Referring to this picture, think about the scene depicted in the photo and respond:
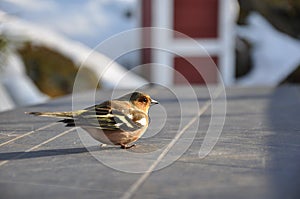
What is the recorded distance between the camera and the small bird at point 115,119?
1.71 metres

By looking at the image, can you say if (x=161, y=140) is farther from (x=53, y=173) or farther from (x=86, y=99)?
(x=86, y=99)

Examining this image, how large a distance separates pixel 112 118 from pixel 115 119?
11 millimetres

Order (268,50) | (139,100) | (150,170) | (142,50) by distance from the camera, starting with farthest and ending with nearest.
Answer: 1. (268,50)
2. (142,50)
3. (139,100)
4. (150,170)

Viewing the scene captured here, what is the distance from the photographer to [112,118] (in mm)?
1732

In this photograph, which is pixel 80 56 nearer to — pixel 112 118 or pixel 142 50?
pixel 142 50

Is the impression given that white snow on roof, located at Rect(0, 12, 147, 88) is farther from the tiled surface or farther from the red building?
the tiled surface

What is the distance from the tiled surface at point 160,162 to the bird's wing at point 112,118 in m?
0.10

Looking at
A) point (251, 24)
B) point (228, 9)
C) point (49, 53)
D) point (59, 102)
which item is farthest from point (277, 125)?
point (251, 24)

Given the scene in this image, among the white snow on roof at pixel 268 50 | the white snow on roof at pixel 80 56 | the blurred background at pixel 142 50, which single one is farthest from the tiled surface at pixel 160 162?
the white snow on roof at pixel 268 50

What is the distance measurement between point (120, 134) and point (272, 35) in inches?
428

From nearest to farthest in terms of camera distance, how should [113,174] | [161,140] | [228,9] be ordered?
[113,174] < [161,140] < [228,9]

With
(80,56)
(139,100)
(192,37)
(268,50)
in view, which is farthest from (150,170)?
(268,50)

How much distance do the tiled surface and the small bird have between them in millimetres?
61

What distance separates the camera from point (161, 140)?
2.07 metres
